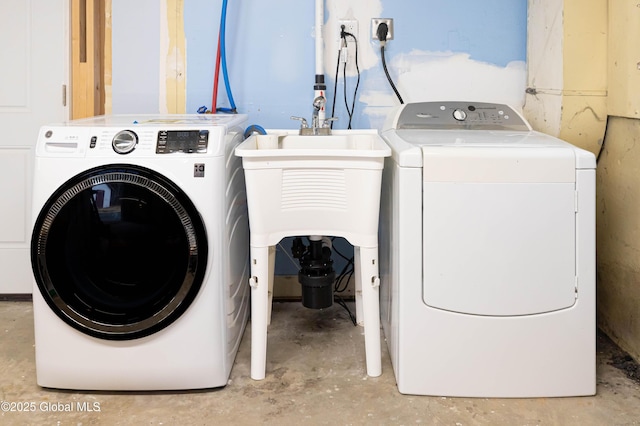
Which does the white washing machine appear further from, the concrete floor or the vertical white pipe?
the vertical white pipe

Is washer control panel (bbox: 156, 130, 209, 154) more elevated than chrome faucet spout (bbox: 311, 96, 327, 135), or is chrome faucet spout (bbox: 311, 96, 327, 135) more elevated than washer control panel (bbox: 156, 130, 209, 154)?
chrome faucet spout (bbox: 311, 96, 327, 135)

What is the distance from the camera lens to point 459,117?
2430 millimetres

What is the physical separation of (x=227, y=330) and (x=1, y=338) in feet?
3.25

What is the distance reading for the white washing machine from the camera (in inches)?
69.1

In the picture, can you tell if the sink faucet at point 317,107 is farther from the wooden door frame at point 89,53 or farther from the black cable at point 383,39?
the wooden door frame at point 89,53

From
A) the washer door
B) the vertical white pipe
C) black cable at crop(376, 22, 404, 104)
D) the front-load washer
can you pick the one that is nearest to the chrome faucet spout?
the vertical white pipe

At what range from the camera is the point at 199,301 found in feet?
5.97

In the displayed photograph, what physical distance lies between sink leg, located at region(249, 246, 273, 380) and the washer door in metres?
0.19

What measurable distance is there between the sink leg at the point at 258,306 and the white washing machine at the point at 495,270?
432 mm

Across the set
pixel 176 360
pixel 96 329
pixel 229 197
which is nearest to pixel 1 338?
pixel 96 329

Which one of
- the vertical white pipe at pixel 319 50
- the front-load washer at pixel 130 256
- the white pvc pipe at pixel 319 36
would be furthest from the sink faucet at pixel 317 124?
the front-load washer at pixel 130 256

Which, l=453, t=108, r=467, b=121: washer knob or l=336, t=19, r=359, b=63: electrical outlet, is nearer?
l=453, t=108, r=467, b=121: washer knob

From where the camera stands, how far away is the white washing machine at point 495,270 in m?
1.75

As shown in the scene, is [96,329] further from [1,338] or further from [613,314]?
[613,314]
